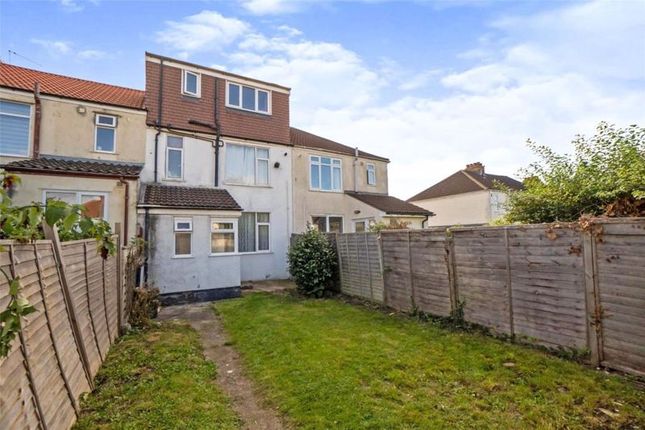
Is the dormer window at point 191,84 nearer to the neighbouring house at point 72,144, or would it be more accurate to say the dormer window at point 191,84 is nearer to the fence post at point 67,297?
the neighbouring house at point 72,144

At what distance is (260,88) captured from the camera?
16109 mm

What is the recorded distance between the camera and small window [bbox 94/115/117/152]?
40.1ft

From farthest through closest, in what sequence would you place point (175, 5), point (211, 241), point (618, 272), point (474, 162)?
point (474, 162), point (211, 241), point (175, 5), point (618, 272)

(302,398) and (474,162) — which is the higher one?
(474,162)

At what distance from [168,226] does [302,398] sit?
8467mm

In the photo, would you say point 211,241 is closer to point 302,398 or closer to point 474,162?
point 302,398

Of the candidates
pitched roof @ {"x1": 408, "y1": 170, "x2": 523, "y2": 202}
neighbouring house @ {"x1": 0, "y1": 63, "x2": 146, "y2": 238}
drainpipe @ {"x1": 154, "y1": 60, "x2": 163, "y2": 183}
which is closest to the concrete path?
neighbouring house @ {"x1": 0, "y1": 63, "x2": 146, "y2": 238}

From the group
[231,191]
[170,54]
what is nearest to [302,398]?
[231,191]

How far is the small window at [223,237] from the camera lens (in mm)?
11805

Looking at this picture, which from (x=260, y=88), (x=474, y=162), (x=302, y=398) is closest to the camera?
(x=302, y=398)

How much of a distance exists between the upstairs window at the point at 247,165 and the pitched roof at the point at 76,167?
352 centimetres

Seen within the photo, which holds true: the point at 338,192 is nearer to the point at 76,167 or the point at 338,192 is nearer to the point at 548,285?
the point at 76,167

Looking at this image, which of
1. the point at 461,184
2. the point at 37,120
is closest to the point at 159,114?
the point at 37,120

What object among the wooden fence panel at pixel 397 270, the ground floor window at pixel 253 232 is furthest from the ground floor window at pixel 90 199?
the wooden fence panel at pixel 397 270
